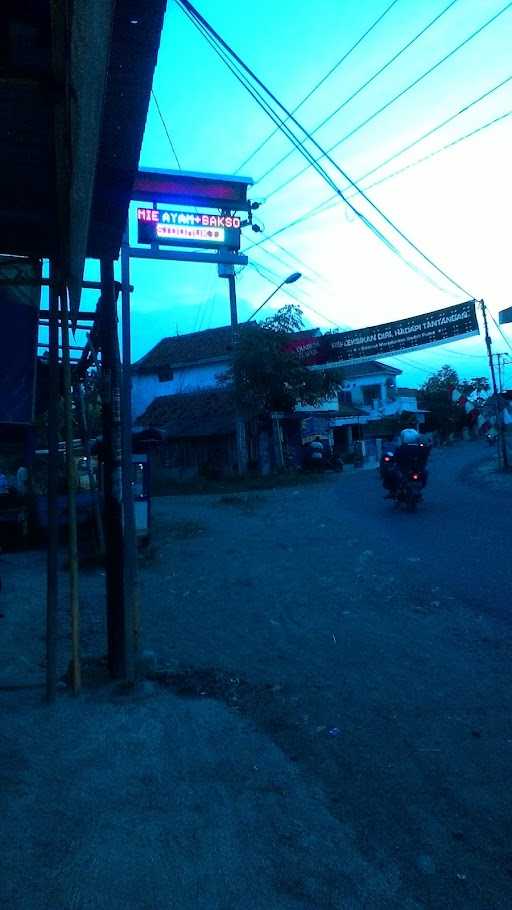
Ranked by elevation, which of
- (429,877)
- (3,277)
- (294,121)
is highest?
(294,121)

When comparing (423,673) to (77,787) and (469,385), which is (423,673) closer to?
(77,787)

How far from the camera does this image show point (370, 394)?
5881cm

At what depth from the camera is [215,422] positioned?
108ft

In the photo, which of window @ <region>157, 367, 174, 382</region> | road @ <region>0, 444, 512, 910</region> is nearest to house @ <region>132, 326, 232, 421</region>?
window @ <region>157, 367, 174, 382</region>

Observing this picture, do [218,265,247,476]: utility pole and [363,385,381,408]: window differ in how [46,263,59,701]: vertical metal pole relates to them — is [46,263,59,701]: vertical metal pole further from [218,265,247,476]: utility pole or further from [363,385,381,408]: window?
[363,385,381,408]: window

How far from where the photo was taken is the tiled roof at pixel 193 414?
3253 centimetres

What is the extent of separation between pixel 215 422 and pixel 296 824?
30.2 meters

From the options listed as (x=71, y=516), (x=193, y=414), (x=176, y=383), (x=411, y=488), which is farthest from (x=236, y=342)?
(x=71, y=516)

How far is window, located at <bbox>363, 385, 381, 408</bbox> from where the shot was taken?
58531mm

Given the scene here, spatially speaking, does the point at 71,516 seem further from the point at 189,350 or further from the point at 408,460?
the point at 189,350

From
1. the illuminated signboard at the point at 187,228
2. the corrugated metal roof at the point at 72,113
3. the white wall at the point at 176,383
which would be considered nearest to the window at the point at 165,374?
the white wall at the point at 176,383

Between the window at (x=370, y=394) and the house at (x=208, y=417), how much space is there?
5.18 metres

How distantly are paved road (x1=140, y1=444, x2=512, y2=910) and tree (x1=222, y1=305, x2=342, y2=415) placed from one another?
17942mm

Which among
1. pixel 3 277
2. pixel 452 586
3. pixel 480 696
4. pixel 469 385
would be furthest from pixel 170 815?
pixel 469 385
